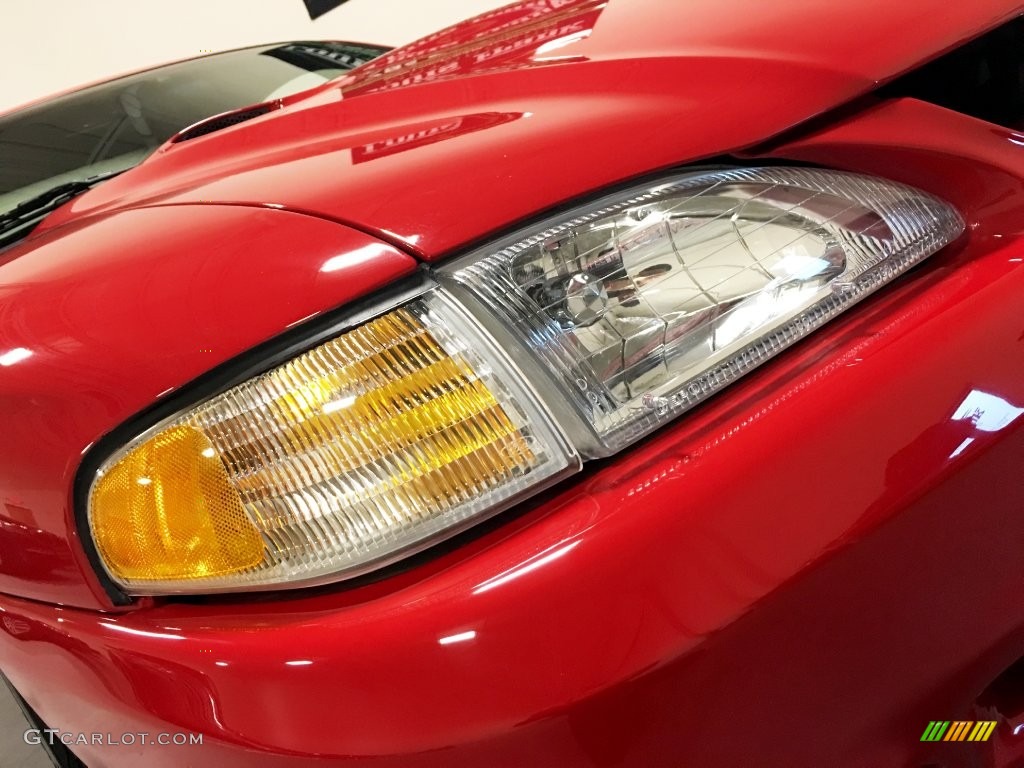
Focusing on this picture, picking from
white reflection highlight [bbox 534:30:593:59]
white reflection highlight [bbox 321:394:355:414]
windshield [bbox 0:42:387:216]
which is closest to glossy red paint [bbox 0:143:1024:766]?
white reflection highlight [bbox 321:394:355:414]

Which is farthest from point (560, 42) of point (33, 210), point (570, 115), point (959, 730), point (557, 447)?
point (33, 210)

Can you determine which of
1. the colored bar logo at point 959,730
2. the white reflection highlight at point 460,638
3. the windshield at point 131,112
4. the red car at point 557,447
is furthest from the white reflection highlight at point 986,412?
the windshield at point 131,112

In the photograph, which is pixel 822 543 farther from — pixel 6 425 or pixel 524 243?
pixel 6 425

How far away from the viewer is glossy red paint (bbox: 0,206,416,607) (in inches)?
Answer: 25.5

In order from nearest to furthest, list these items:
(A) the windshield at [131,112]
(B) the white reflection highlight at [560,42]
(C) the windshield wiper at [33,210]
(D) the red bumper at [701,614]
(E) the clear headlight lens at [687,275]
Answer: (D) the red bumper at [701,614] < (E) the clear headlight lens at [687,275] < (B) the white reflection highlight at [560,42] < (C) the windshield wiper at [33,210] < (A) the windshield at [131,112]

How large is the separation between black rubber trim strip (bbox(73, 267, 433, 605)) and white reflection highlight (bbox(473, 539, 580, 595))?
0.72 ft

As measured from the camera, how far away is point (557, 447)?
0.66m

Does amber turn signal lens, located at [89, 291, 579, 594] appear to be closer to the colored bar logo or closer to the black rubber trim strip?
the black rubber trim strip

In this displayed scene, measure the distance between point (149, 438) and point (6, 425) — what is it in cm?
17

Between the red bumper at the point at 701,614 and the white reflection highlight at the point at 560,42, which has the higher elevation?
the white reflection highlight at the point at 560,42

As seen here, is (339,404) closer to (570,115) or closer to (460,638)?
(460,638)

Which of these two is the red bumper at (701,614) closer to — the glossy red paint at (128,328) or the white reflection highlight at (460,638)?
the white reflection highlight at (460,638)

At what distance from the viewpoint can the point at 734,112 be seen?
75 cm

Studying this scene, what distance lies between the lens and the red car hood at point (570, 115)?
0.69 metres
